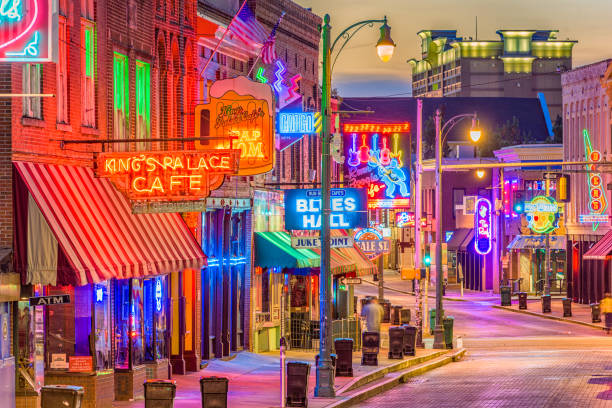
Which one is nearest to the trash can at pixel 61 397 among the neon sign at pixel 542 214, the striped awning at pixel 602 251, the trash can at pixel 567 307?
the striped awning at pixel 602 251

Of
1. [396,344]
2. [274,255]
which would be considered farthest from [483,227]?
[396,344]

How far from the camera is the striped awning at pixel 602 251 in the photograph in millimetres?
55656

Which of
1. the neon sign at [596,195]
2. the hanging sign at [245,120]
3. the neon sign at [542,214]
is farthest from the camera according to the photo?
the neon sign at [542,214]

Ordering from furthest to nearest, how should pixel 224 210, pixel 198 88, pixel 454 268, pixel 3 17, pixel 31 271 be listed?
1. pixel 454 268
2. pixel 224 210
3. pixel 198 88
4. pixel 31 271
5. pixel 3 17

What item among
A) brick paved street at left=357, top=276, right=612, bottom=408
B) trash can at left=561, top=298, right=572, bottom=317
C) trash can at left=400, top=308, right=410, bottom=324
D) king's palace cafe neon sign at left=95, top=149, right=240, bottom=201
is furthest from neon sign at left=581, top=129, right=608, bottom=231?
king's palace cafe neon sign at left=95, top=149, right=240, bottom=201

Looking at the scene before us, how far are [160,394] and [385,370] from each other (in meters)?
13.2

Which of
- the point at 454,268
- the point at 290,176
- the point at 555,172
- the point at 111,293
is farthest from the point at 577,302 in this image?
the point at 111,293

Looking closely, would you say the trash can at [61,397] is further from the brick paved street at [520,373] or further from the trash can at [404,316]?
the trash can at [404,316]

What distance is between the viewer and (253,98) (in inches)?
1136

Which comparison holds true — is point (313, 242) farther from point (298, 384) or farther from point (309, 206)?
point (298, 384)

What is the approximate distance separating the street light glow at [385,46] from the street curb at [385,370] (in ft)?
25.5

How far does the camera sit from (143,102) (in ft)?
91.4

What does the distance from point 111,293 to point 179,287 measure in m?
5.69

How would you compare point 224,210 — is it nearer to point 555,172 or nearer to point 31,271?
point 31,271
